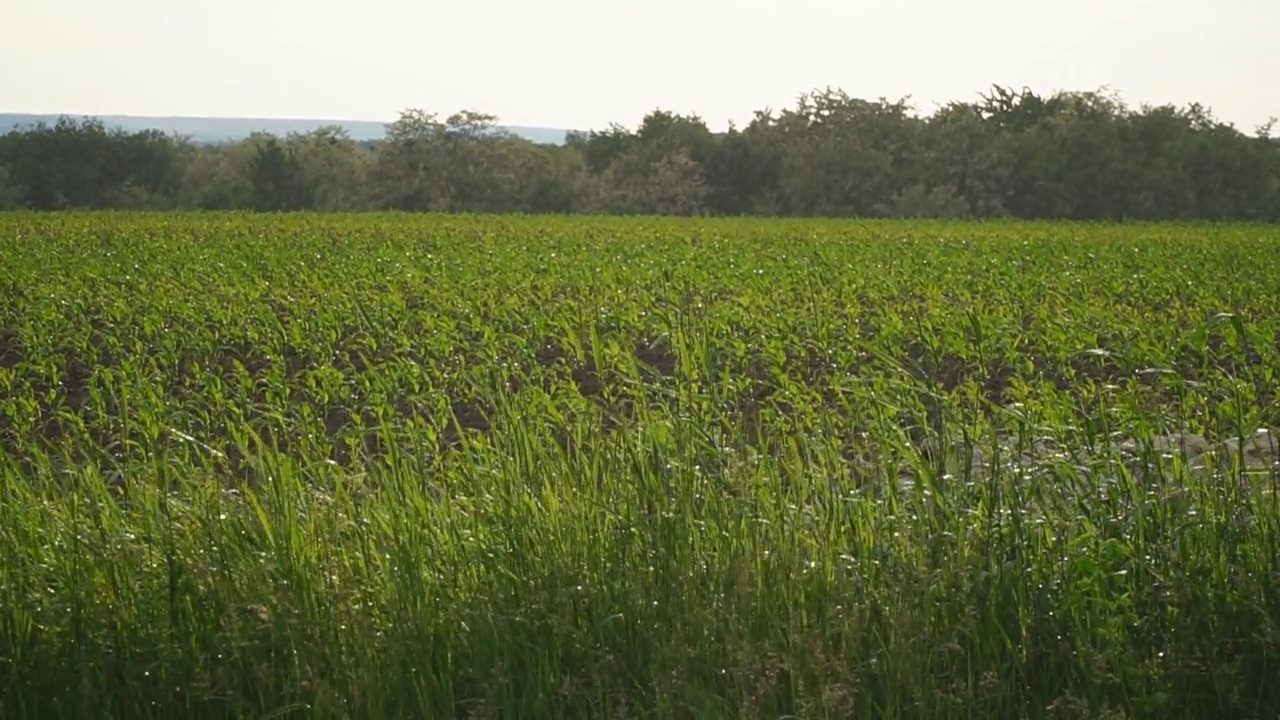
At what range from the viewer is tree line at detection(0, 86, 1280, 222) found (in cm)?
5303

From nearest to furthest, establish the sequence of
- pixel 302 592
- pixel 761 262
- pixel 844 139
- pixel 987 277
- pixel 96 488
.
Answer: pixel 302 592 < pixel 96 488 < pixel 987 277 < pixel 761 262 < pixel 844 139

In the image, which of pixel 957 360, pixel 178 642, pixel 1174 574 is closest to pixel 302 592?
pixel 178 642

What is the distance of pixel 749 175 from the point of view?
59.2 m

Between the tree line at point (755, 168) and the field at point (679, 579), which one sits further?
the tree line at point (755, 168)

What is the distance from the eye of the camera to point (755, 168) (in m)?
59.0

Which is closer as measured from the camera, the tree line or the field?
the field

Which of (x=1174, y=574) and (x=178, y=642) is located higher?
(x=1174, y=574)

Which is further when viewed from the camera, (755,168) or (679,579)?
(755,168)

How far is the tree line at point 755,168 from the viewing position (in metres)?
53.0

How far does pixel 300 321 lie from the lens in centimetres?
1516

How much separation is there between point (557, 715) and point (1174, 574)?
1.89 metres

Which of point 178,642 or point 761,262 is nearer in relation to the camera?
point 178,642

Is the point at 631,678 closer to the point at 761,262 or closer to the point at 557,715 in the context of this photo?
the point at 557,715

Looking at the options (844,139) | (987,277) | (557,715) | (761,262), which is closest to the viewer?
(557,715)
